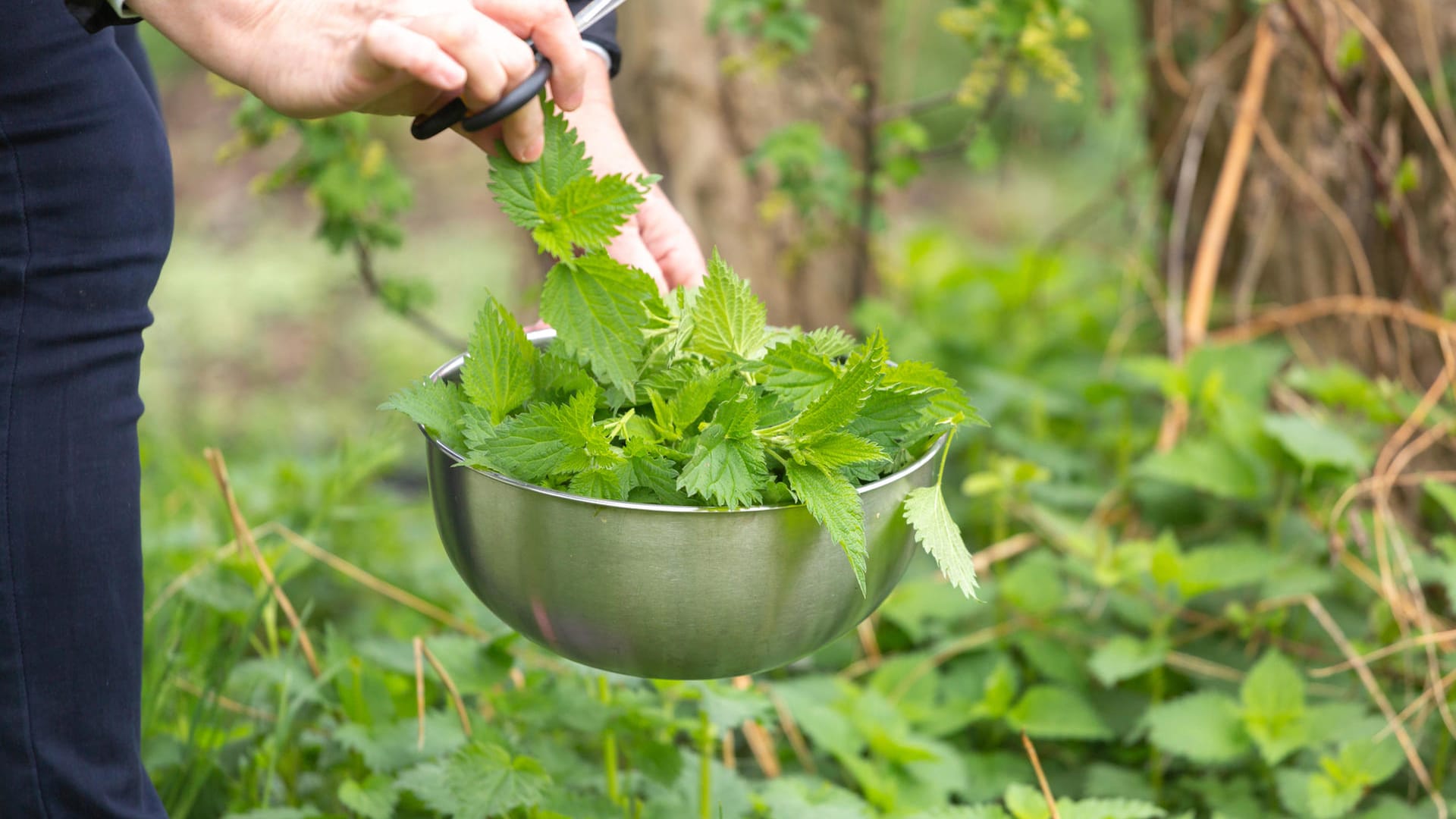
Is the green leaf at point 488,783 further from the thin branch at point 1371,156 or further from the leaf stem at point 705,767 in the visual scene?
the thin branch at point 1371,156

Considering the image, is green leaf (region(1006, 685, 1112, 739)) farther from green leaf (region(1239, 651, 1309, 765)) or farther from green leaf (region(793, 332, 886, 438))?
green leaf (region(793, 332, 886, 438))

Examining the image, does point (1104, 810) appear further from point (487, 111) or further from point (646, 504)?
point (487, 111)

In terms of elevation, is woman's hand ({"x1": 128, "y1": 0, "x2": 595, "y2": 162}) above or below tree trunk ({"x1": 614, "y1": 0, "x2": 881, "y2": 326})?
above

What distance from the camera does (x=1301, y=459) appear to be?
167 centimetres

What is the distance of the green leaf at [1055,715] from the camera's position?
58.6 inches

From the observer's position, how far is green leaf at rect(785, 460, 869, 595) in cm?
80

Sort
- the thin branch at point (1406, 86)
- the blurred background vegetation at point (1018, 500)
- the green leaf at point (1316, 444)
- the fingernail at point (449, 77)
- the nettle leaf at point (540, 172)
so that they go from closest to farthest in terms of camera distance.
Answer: the fingernail at point (449, 77) < the nettle leaf at point (540, 172) < the blurred background vegetation at point (1018, 500) < the green leaf at point (1316, 444) < the thin branch at point (1406, 86)

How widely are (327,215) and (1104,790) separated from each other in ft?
4.71

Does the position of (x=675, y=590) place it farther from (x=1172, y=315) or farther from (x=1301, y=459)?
(x=1172, y=315)

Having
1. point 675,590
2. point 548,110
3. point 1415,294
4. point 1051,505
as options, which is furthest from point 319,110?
point 1415,294

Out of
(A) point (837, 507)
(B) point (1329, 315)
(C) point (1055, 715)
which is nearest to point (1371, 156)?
(B) point (1329, 315)

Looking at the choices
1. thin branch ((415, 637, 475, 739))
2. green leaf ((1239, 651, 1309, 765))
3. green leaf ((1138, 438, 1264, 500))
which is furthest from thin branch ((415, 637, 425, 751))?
green leaf ((1138, 438, 1264, 500))

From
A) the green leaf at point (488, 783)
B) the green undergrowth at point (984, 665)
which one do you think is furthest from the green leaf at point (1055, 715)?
the green leaf at point (488, 783)

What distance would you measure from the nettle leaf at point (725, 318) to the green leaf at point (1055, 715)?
0.75 metres
